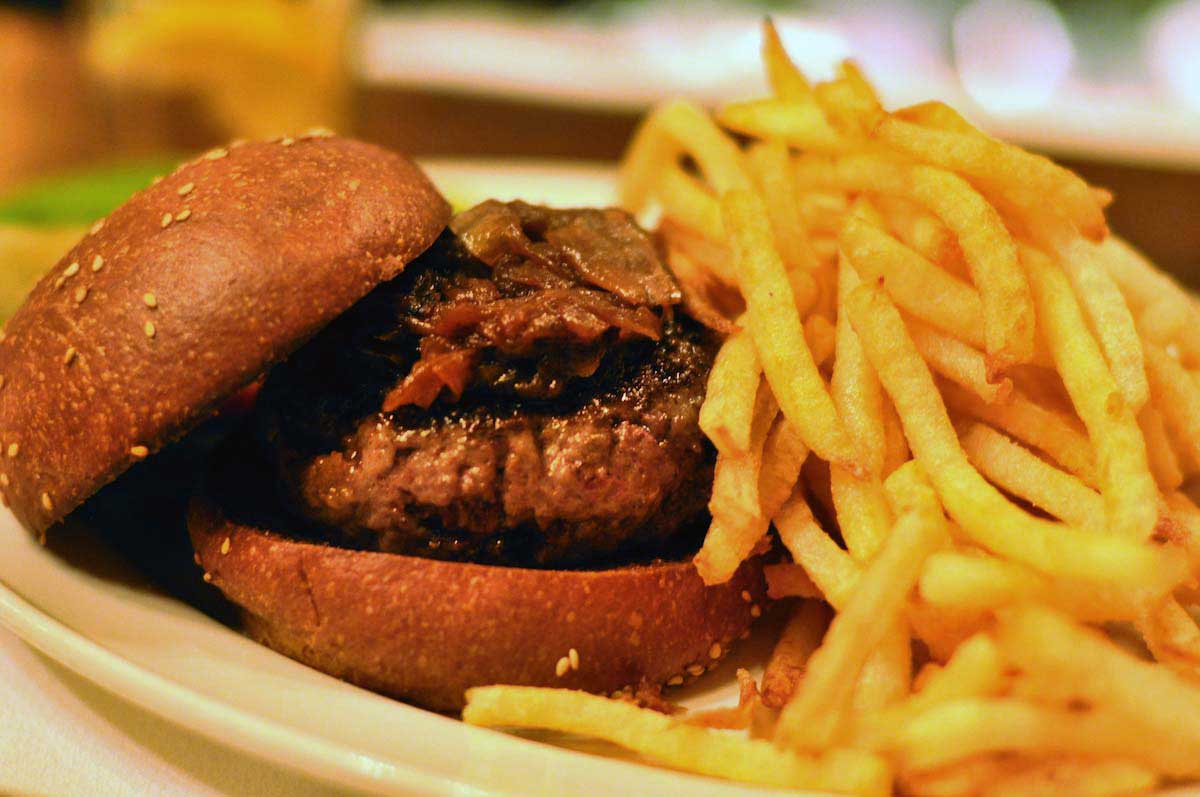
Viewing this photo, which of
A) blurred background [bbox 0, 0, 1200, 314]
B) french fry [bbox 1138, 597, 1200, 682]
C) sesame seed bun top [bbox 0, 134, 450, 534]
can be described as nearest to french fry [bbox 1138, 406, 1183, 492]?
french fry [bbox 1138, 597, 1200, 682]

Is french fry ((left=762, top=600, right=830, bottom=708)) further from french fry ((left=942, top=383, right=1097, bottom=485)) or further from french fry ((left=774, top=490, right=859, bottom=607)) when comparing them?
french fry ((left=942, top=383, right=1097, bottom=485))

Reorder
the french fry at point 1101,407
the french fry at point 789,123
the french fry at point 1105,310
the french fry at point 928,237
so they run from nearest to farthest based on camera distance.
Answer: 1. the french fry at point 1101,407
2. the french fry at point 1105,310
3. the french fry at point 928,237
4. the french fry at point 789,123

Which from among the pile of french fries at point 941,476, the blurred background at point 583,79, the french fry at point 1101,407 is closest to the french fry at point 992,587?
the pile of french fries at point 941,476

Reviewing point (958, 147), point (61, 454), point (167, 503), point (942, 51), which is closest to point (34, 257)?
point (167, 503)

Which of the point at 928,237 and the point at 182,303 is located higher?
the point at 928,237

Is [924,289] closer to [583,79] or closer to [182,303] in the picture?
[182,303]

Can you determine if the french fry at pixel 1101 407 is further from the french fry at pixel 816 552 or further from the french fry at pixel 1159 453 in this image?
the french fry at pixel 816 552

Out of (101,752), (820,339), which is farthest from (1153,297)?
(101,752)
